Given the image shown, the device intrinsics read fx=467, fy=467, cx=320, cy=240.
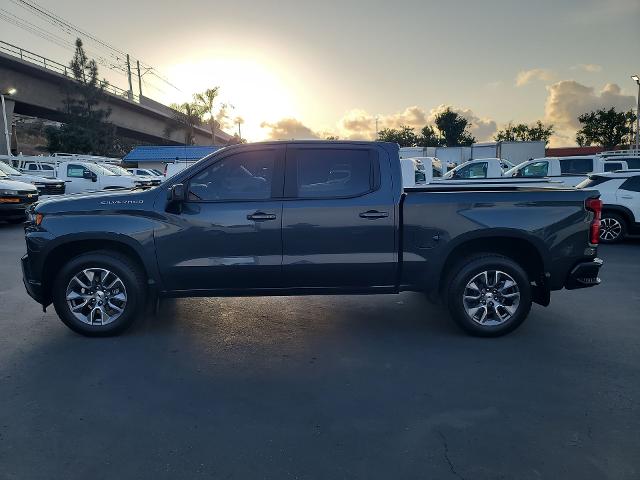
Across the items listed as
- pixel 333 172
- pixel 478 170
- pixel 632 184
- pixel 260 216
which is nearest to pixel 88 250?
pixel 260 216

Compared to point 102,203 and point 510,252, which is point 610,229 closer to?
point 510,252

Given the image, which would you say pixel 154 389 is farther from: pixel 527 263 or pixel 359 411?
pixel 527 263

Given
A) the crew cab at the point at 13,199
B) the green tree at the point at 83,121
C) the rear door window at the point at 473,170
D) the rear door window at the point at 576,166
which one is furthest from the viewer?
the green tree at the point at 83,121

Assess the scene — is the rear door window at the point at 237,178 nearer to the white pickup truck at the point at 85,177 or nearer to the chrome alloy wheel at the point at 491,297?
the chrome alloy wheel at the point at 491,297

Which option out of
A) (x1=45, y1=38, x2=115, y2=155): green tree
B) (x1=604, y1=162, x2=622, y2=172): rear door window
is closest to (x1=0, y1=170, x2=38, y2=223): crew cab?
(x1=604, y1=162, x2=622, y2=172): rear door window

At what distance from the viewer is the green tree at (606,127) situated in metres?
58.8

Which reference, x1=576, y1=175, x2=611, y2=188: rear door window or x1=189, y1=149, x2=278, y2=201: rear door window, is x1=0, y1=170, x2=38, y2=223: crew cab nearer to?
x1=189, y1=149, x2=278, y2=201: rear door window

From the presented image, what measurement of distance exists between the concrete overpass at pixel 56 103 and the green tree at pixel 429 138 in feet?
114

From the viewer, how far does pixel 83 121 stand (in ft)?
162

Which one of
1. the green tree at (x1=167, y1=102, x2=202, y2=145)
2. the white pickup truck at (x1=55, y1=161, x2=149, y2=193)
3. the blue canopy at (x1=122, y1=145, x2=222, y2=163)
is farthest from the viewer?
the green tree at (x1=167, y1=102, x2=202, y2=145)

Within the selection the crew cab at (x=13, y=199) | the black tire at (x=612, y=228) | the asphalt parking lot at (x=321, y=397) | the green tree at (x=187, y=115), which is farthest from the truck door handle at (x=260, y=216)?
the green tree at (x=187, y=115)

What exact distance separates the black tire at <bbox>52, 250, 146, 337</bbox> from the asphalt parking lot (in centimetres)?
16

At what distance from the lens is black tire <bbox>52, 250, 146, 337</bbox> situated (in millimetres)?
4629

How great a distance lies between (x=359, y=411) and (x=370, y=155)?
2.55 m
